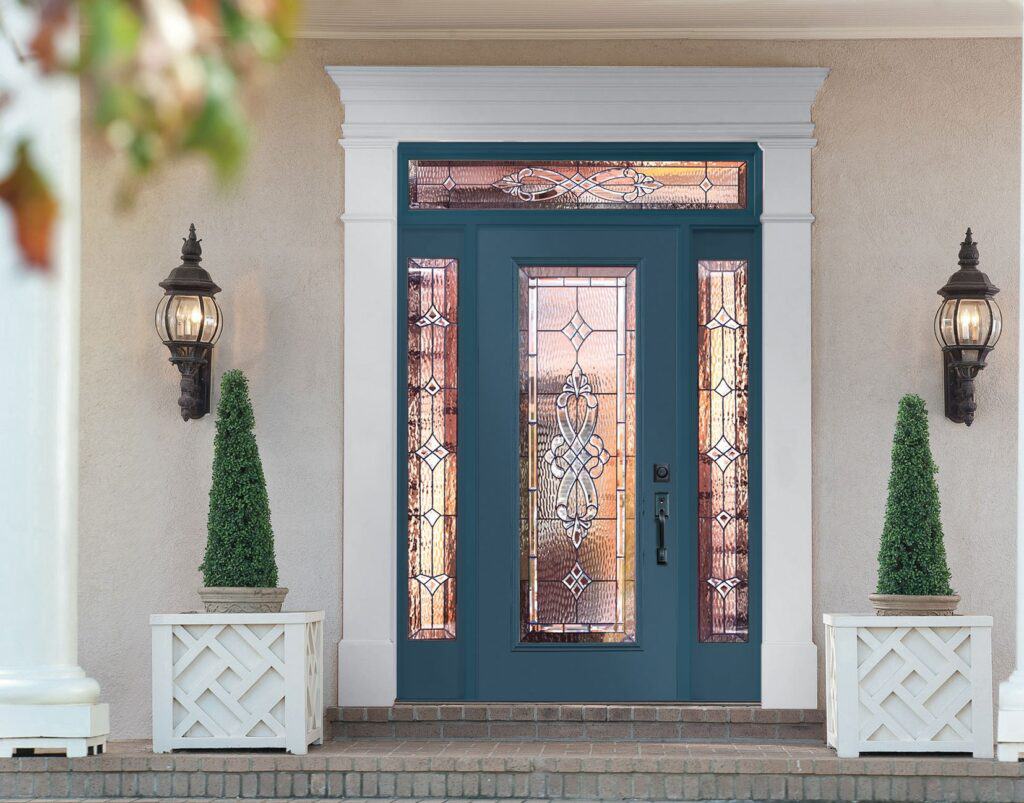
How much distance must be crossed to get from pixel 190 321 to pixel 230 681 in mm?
1484

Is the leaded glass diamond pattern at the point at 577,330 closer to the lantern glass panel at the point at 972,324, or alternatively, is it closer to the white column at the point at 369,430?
the white column at the point at 369,430

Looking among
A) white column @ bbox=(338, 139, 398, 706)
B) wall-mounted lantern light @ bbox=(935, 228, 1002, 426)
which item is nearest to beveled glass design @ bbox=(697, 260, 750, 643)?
wall-mounted lantern light @ bbox=(935, 228, 1002, 426)

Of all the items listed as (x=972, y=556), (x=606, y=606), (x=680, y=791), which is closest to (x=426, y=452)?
(x=606, y=606)

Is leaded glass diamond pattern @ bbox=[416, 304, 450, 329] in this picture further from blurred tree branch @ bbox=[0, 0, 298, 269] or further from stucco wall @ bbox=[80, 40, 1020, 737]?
blurred tree branch @ bbox=[0, 0, 298, 269]

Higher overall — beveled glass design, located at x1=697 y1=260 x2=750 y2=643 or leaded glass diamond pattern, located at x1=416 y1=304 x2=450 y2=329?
leaded glass diamond pattern, located at x1=416 y1=304 x2=450 y2=329

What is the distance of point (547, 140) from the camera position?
18.2ft

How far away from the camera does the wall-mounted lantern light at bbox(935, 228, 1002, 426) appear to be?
531 centimetres

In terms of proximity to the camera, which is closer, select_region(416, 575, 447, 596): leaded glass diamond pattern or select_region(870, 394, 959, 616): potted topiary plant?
select_region(870, 394, 959, 616): potted topiary plant

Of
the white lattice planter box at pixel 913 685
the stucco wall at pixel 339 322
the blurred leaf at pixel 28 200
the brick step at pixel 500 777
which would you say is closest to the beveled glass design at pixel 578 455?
the stucco wall at pixel 339 322

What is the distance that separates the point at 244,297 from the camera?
18.2ft

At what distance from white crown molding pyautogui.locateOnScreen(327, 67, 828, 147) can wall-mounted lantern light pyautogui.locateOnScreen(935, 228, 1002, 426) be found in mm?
858

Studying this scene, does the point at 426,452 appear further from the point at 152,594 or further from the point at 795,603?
the point at 795,603

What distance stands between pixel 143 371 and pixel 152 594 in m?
0.93

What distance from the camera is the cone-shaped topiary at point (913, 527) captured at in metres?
4.77
